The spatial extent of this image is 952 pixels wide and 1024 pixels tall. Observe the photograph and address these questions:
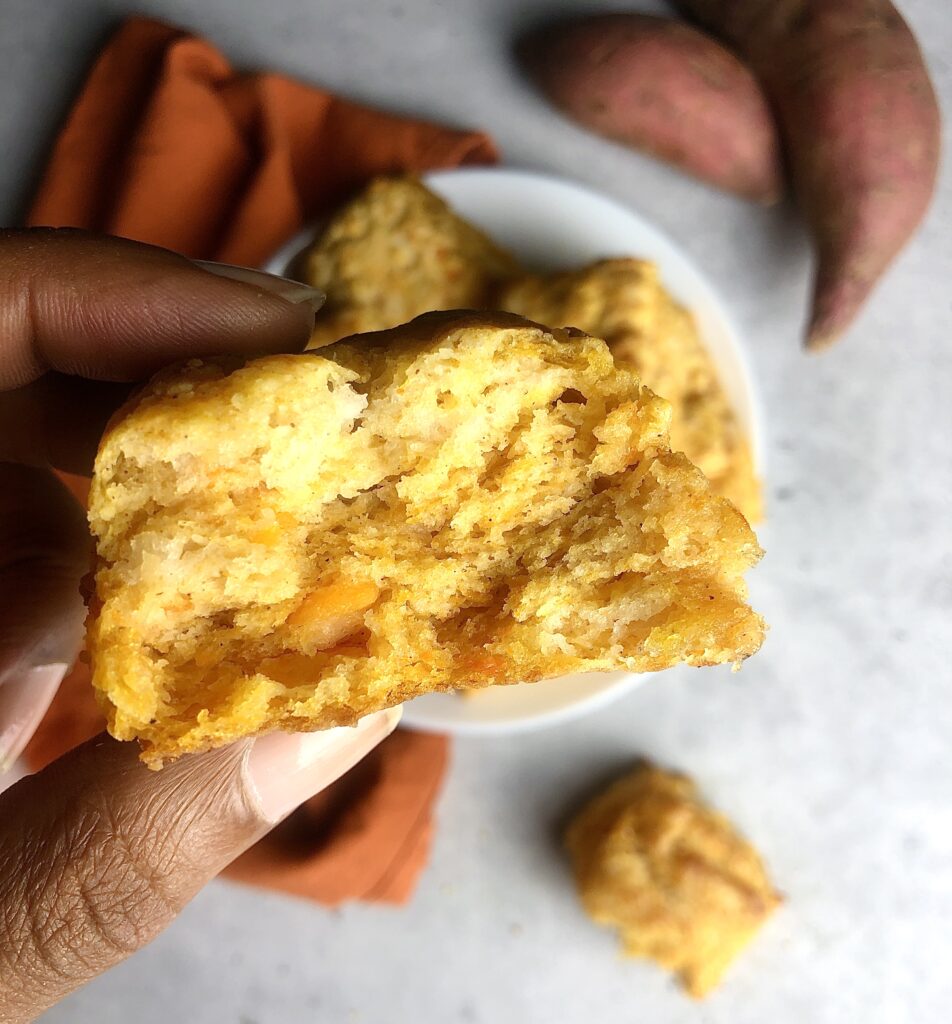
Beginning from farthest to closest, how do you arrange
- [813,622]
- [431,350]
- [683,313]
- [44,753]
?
[813,622]
[44,753]
[683,313]
[431,350]

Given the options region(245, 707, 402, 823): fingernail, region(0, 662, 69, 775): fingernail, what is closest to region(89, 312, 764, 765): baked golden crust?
region(245, 707, 402, 823): fingernail

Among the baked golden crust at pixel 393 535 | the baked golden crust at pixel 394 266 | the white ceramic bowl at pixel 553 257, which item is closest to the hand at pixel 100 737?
the baked golden crust at pixel 393 535

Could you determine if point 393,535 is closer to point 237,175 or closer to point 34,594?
point 34,594

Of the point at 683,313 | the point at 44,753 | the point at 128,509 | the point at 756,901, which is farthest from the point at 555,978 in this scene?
the point at 128,509

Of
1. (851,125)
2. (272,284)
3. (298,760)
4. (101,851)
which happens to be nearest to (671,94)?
(851,125)

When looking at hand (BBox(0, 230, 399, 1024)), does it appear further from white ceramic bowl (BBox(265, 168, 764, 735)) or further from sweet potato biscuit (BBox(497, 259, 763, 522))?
sweet potato biscuit (BBox(497, 259, 763, 522))

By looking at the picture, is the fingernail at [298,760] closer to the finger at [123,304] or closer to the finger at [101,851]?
the finger at [101,851]

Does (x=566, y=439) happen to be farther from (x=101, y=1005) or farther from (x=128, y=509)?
(x=101, y=1005)
